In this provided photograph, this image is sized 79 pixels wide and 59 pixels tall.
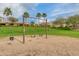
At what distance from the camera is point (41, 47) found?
2.69 m

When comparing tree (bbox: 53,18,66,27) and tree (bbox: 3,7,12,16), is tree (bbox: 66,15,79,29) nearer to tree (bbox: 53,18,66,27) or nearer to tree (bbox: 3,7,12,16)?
tree (bbox: 53,18,66,27)

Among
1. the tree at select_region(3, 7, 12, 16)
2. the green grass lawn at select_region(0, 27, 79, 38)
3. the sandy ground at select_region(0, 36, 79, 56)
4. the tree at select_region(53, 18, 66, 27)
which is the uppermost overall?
the tree at select_region(3, 7, 12, 16)

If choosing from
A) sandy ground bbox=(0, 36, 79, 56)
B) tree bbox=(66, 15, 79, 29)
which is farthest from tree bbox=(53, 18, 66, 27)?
sandy ground bbox=(0, 36, 79, 56)

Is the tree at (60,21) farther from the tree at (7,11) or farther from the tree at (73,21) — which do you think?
the tree at (7,11)

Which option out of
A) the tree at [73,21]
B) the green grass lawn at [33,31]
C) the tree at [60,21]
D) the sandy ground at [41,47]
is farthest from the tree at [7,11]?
the tree at [73,21]

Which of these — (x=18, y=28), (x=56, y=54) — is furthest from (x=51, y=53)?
(x=18, y=28)

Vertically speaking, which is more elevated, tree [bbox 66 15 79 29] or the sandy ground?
tree [bbox 66 15 79 29]

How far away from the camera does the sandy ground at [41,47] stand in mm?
2676

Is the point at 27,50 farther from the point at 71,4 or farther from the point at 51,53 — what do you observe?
the point at 71,4

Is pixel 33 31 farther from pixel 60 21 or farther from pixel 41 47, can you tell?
pixel 60 21

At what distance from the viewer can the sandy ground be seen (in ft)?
8.78

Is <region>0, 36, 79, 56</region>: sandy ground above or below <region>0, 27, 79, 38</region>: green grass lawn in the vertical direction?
below

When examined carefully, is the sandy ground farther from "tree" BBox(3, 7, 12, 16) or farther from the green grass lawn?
"tree" BBox(3, 7, 12, 16)

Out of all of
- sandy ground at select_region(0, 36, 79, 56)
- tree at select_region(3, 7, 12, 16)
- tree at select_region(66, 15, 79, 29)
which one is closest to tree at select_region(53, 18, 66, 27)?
tree at select_region(66, 15, 79, 29)
